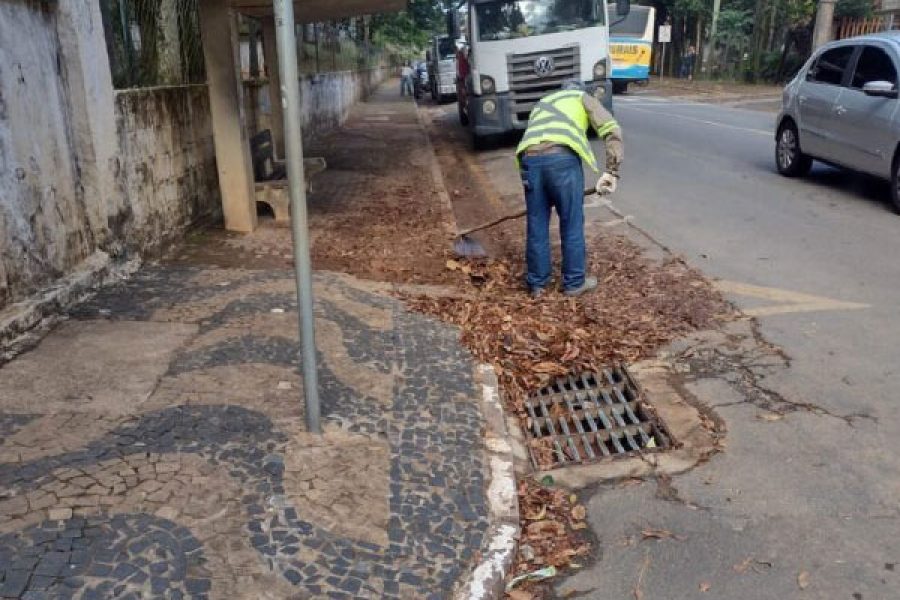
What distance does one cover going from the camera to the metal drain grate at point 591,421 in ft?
13.7

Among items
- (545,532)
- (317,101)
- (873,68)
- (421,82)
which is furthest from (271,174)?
(421,82)

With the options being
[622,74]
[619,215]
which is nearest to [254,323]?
[619,215]

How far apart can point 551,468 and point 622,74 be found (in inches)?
1152

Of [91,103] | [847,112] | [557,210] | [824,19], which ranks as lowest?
[557,210]

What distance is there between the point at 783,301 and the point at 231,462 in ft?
14.3

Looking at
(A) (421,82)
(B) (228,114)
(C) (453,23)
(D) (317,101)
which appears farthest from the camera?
(A) (421,82)

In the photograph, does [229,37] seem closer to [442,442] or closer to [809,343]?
[442,442]

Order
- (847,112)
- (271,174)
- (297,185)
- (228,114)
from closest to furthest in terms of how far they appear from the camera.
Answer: (297,185)
(228,114)
(847,112)
(271,174)

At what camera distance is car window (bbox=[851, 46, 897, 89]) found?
866 centimetres

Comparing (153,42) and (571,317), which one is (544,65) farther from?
(571,317)

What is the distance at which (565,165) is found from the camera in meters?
5.93

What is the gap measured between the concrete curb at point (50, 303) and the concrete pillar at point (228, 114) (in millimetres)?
2027

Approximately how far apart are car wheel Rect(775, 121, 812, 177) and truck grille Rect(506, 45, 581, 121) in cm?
366

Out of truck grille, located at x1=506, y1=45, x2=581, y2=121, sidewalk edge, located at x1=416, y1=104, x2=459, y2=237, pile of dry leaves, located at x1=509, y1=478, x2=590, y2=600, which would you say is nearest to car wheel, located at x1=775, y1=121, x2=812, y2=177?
truck grille, located at x1=506, y1=45, x2=581, y2=121
